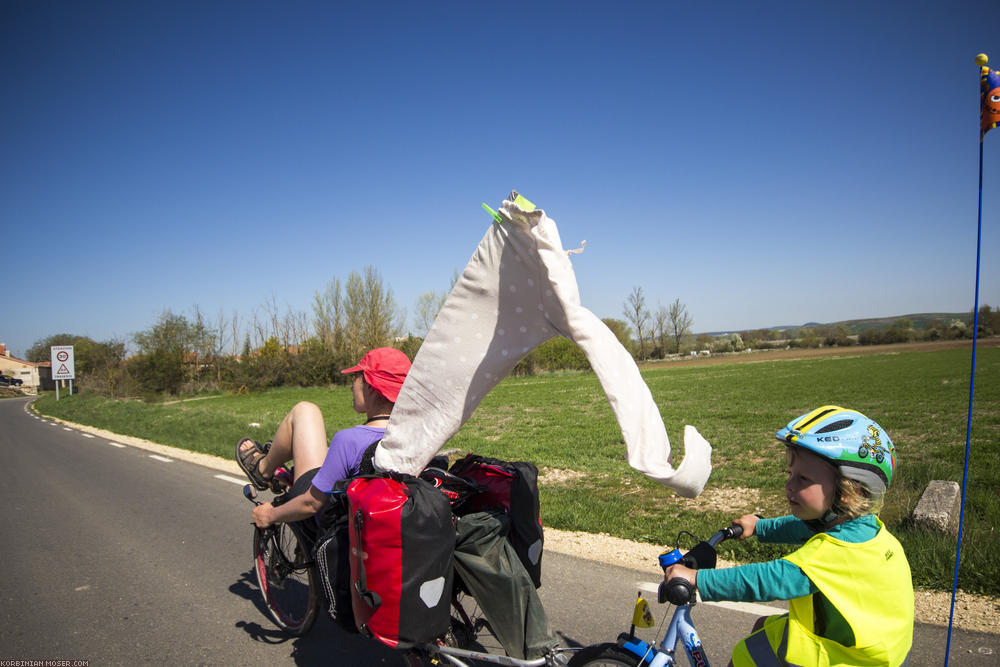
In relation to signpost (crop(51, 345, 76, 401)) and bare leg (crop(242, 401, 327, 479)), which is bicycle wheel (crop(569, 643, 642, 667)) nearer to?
bare leg (crop(242, 401, 327, 479))

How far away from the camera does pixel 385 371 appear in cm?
294

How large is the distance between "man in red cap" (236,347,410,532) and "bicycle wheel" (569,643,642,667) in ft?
4.28

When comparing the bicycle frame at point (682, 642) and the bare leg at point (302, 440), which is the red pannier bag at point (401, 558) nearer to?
the bicycle frame at point (682, 642)

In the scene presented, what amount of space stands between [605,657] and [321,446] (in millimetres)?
2043

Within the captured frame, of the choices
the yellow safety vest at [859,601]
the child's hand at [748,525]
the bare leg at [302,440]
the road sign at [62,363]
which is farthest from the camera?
the road sign at [62,363]

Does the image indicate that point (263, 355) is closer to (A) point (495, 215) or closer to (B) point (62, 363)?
(B) point (62, 363)

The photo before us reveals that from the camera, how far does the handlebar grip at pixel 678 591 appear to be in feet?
5.80

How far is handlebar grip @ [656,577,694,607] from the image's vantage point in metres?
1.77

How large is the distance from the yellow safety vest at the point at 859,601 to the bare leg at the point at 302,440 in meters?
2.53

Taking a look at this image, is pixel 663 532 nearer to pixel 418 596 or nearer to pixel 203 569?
pixel 418 596

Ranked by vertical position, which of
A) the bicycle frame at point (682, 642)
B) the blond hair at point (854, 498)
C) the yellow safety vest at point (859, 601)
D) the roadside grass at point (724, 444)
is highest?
the blond hair at point (854, 498)

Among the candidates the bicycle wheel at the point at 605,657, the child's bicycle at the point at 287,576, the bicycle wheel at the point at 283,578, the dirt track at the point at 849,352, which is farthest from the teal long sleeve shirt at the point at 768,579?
the dirt track at the point at 849,352

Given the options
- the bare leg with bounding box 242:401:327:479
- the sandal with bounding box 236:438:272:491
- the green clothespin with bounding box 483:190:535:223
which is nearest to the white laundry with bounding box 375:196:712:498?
the green clothespin with bounding box 483:190:535:223

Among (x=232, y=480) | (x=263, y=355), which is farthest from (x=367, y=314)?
(x=232, y=480)
